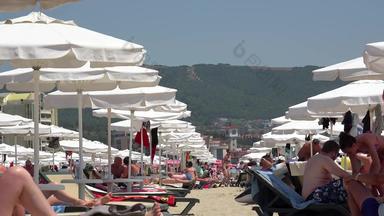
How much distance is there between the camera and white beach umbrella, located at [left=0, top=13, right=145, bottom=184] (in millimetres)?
6781

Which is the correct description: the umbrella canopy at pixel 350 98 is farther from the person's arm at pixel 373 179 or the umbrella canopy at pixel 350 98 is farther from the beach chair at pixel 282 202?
the person's arm at pixel 373 179

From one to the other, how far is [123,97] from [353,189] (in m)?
5.39

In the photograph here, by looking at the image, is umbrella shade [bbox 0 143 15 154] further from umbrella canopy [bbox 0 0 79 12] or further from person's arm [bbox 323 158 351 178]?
umbrella canopy [bbox 0 0 79 12]

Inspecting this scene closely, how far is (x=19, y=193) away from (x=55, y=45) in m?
2.51

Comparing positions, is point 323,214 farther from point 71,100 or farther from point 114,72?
point 71,100

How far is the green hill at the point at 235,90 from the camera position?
477ft

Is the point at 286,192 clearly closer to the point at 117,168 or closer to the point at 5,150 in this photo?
the point at 117,168

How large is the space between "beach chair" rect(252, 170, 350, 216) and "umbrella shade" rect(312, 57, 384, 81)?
2.11m

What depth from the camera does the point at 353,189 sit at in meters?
6.50

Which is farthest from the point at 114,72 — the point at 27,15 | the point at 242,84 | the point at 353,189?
the point at 242,84

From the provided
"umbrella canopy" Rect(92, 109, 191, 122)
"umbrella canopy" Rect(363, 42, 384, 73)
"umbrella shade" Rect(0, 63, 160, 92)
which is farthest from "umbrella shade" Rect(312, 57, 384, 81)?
"umbrella canopy" Rect(92, 109, 191, 122)

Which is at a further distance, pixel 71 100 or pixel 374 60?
pixel 71 100

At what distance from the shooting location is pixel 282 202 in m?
8.02

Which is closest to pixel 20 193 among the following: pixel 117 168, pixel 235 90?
pixel 117 168
